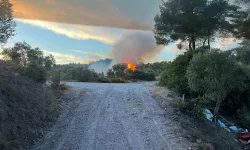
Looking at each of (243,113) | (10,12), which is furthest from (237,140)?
(10,12)

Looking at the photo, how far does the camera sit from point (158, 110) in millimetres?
15453

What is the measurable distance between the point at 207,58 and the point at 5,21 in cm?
954

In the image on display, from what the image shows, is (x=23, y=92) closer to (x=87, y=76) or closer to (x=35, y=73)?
(x=35, y=73)

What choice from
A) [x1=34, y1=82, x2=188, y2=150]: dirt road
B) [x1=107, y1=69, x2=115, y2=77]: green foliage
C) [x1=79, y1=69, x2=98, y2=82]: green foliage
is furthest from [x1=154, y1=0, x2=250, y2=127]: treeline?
[x1=79, y1=69, x2=98, y2=82]: green foliage

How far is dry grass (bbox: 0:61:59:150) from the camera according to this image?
1055 centimetres

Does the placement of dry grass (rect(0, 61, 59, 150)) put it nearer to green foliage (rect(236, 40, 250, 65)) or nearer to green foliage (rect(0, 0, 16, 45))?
green foliage (rect(0, 0, 16, 45))

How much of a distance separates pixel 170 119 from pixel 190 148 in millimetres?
2950

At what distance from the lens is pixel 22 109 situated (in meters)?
12.3

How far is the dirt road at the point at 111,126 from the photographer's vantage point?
36.6ft

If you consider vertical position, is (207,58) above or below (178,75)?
above

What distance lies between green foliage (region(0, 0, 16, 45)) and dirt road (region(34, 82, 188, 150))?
13.6ft

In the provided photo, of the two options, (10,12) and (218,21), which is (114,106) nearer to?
(10,12)

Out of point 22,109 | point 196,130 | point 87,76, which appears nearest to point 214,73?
point 196,130

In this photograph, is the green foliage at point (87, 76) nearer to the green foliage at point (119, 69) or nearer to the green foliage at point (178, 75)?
the green foliage at point (119, 69)
